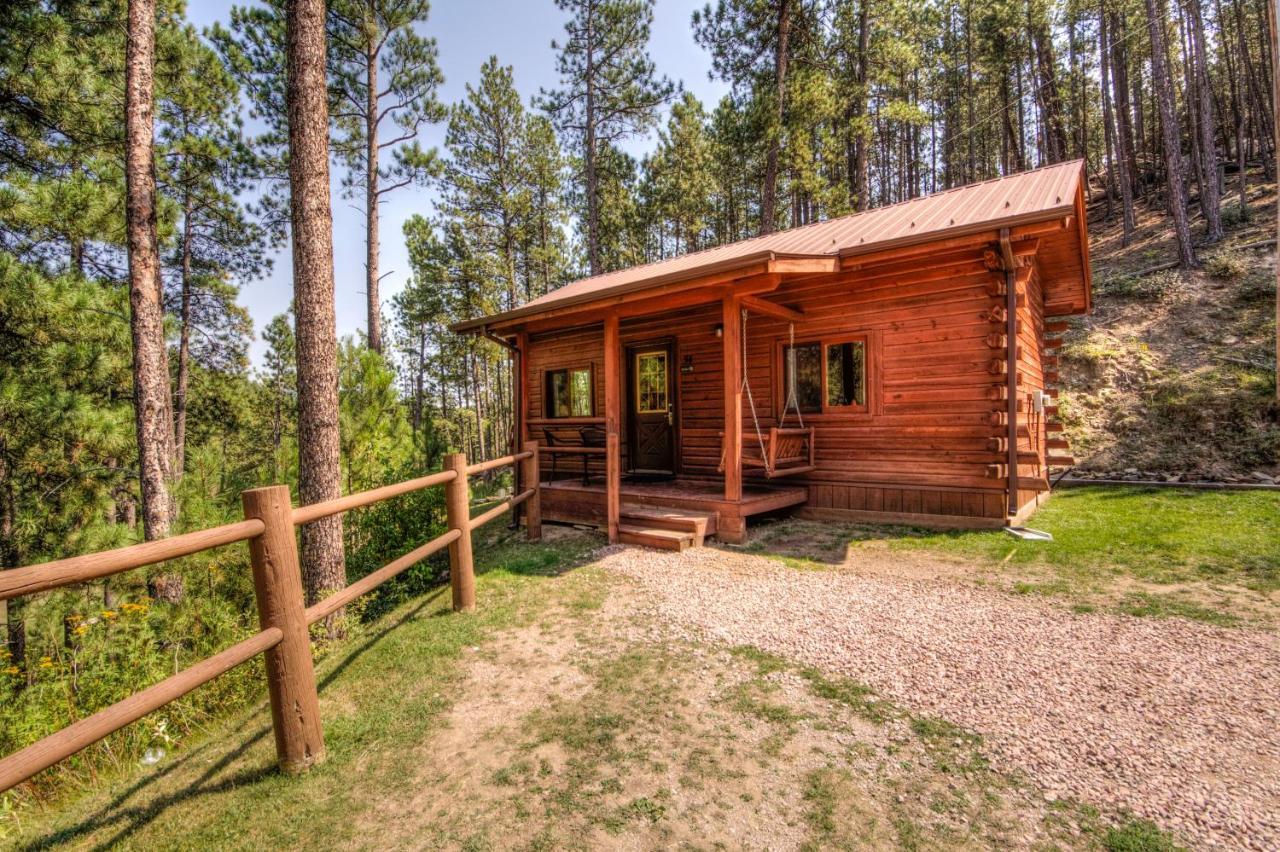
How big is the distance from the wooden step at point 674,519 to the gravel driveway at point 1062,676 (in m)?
1.22

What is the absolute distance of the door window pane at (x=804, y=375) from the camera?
748 centimetres

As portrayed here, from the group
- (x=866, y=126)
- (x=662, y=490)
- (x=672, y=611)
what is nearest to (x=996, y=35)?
(x=866, y=126)

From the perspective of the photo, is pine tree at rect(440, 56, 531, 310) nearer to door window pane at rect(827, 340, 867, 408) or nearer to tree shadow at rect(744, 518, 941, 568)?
door window pane at rect(827, 340, 867, 408)

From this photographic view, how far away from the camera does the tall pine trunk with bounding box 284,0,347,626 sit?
4.51 m

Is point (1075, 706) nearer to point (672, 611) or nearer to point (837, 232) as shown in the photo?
point (672, 611)

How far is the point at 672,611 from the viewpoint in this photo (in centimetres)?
420

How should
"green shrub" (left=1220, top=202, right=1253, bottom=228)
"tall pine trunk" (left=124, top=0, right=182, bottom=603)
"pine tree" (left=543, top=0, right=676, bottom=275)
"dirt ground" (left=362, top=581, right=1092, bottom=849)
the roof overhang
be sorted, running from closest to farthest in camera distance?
"dirt ground" (left=362, top=581, right=1092, bottom=849)
the roof overhang
"tall pine trunk" (left=124, top=0, right=182, bottom=603)
"pine tree" (left=543, top=0, right=676, bottom=275)
"green shrub" (left=1220, top=202, right=1253, bottom=228)

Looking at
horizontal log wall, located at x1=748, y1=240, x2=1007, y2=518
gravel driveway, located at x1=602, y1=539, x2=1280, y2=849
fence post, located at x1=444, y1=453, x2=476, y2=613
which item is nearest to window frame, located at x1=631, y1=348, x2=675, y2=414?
horizontal log wall, located at x1=748, y1=240, x2=1007, y2=518

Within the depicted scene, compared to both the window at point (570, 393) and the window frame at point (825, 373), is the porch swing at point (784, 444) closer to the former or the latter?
the window frame at point (825, 373)

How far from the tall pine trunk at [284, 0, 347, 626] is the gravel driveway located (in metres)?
2.82

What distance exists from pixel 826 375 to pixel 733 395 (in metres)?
2.09

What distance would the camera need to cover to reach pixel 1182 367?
440 inches

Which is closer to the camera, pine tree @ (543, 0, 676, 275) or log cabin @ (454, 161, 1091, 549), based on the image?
log cabin @ (454, 161, 1091, 549)

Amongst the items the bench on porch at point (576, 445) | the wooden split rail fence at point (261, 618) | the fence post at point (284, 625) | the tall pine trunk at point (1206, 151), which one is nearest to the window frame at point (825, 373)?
the bench on porch at point (576, 445)
